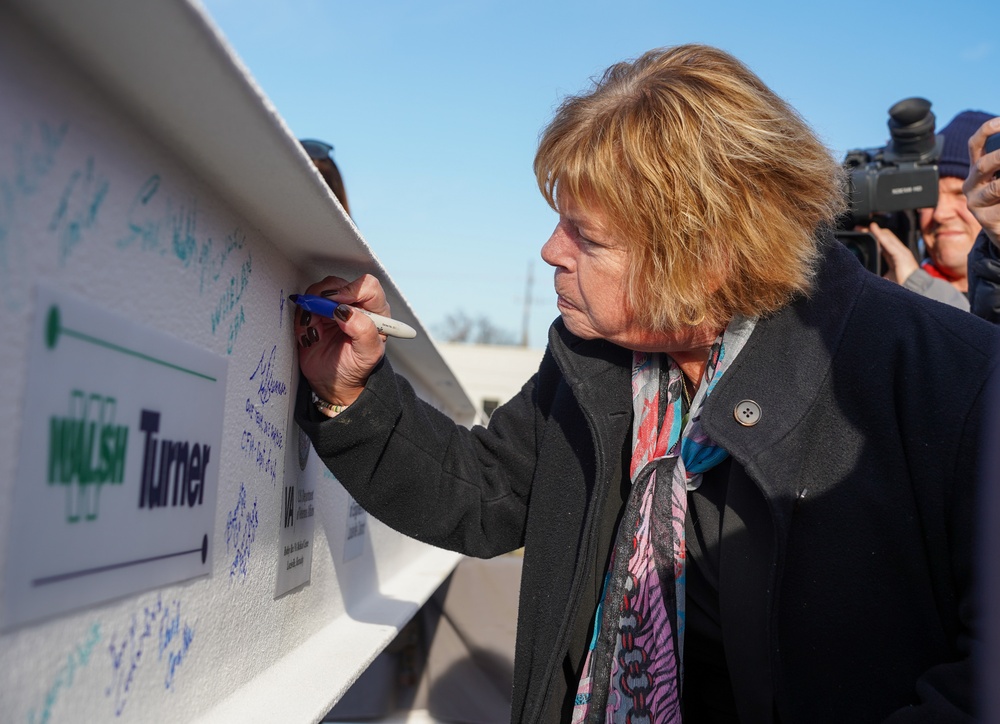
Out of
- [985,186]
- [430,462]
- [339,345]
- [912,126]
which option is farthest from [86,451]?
[912,126]

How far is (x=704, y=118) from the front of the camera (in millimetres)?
1396

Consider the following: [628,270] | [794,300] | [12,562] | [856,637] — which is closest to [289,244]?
[628,270]

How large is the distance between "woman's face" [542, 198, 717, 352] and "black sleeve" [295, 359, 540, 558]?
0.97 feet

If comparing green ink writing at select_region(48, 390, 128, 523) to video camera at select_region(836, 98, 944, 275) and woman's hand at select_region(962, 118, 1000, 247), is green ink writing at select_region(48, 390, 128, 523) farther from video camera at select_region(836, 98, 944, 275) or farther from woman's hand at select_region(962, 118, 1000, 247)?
video camera at select_region(836, 98, 944, 275)

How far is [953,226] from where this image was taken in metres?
2.43

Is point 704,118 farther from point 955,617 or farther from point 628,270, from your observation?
point 955,617

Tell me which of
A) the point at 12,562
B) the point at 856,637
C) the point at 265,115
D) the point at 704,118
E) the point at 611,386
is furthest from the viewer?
the point at 611,386

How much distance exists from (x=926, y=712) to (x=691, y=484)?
460 mm

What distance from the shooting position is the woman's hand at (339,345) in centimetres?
134

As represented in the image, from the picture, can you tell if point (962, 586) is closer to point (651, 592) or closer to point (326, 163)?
point (651, 592)

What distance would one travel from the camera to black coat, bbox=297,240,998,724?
1.20m

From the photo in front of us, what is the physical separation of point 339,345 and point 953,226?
75.4 inches
